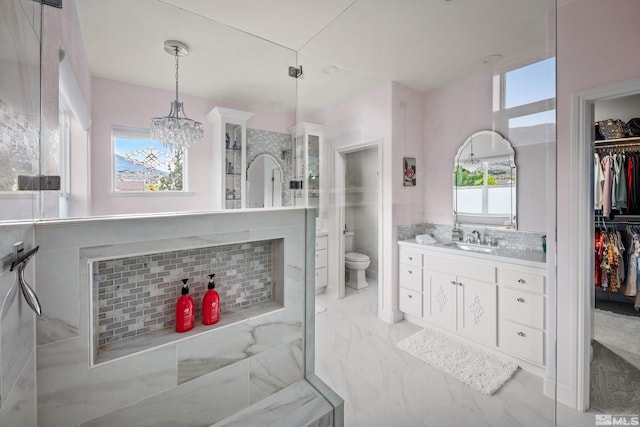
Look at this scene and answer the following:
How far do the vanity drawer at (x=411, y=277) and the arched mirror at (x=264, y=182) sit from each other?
3.96 feet

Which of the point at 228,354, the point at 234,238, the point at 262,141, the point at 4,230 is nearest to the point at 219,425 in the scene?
the point at 228,354

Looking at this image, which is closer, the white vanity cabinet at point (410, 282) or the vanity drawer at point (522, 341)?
the vanity drawer at point (522, 341)

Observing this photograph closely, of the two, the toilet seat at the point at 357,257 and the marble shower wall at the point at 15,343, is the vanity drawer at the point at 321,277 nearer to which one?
the toilet seat at the point at 357,257

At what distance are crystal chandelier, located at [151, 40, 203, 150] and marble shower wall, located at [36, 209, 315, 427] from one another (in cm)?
34

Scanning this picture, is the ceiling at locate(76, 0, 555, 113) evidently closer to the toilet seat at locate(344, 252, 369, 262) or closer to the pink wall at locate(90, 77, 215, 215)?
the pink wall at locate(90, 77, 215, 215)

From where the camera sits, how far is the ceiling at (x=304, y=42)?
108cm

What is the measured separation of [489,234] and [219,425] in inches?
68.3

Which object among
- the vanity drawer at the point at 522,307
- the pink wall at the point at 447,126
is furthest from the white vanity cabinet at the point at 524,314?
the pink wall at the point at 447,126

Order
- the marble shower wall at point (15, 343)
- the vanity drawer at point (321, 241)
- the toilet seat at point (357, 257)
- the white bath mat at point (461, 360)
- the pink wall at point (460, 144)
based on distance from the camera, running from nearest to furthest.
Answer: the marble shower wall at point (15, 343)
the pink wall at point (460, 144)
the white bath mat at point (461, 360)
the vanity drawer at point (321, 241)
the toilet seat at point (357, 257)

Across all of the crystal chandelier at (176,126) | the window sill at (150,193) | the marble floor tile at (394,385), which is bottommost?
the marble floor tile at (394,385)

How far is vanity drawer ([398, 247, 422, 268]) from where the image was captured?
201 cm

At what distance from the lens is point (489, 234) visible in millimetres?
1574

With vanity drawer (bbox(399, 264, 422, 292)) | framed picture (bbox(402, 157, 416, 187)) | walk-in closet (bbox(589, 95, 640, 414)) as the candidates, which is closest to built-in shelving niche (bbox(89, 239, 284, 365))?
framed picture (bbox(402, 157, 416, 187))

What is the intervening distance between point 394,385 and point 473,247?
1033mm
